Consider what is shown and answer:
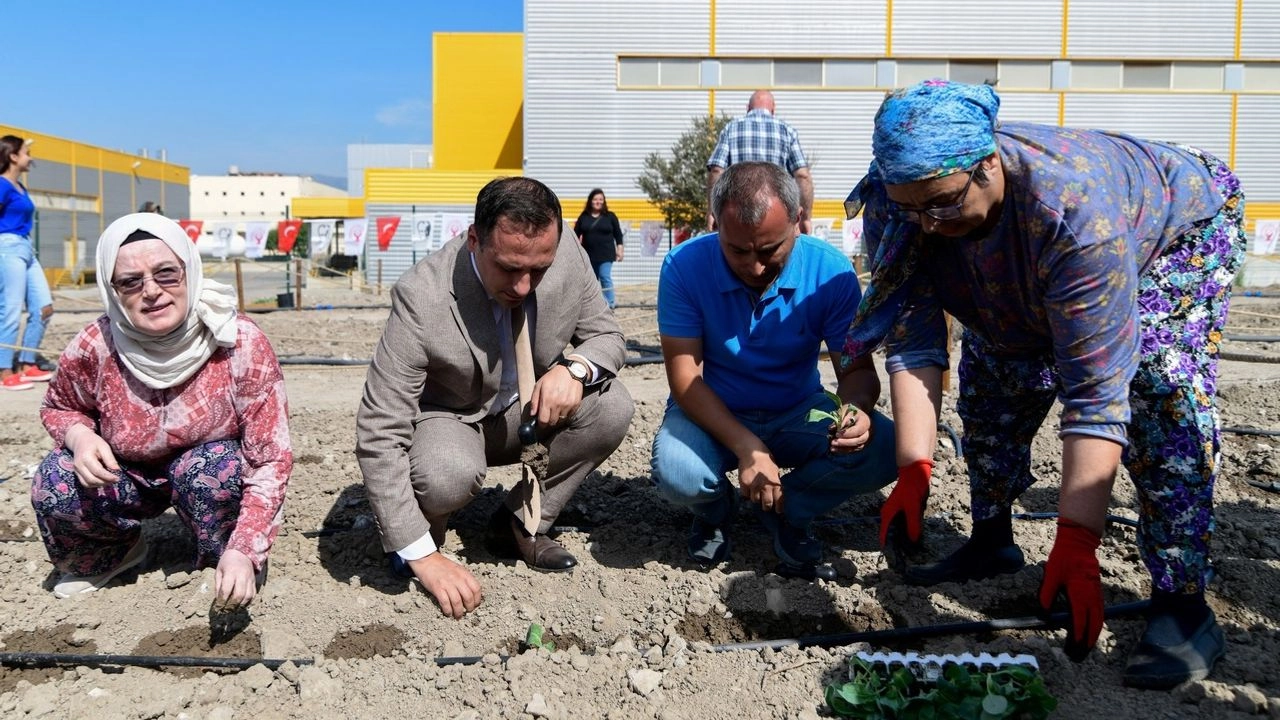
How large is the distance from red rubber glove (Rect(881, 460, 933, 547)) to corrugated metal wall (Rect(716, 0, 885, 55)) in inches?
852

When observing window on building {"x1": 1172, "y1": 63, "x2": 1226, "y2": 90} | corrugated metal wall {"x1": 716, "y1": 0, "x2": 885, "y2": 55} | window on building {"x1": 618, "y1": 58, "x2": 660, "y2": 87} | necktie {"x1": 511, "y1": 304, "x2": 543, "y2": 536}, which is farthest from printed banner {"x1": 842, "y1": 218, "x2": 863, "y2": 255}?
necktie {"x1": 511, "y1": 304, "x2": 543, "y2": 536}

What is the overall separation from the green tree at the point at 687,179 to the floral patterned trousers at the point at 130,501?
1692 cm

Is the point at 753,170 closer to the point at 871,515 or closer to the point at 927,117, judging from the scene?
the point at 927,117

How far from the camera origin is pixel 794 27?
22891 millimetres

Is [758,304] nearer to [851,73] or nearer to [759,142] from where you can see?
[759,142]

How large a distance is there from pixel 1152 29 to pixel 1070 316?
2441cm

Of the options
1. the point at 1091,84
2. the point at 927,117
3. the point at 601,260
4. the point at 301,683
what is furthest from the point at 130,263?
the point at 1091,84

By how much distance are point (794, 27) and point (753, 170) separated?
21.5 meters

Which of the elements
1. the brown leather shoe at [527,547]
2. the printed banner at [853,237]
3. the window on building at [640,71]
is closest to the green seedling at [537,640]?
the brown leather shoe at [527,547]

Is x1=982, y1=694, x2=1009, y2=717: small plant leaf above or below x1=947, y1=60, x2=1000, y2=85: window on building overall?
below

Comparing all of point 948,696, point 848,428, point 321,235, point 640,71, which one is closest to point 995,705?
point 948,696

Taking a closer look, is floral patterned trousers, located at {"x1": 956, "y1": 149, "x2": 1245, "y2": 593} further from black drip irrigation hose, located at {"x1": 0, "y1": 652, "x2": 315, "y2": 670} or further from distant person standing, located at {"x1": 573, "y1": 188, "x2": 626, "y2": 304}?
distant person standing, located at {"x1": 573, "y1": 188, "x2": 626, "y2": 304}

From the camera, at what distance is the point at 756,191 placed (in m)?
2.73

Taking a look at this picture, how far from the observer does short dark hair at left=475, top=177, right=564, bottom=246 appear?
9.11ft
